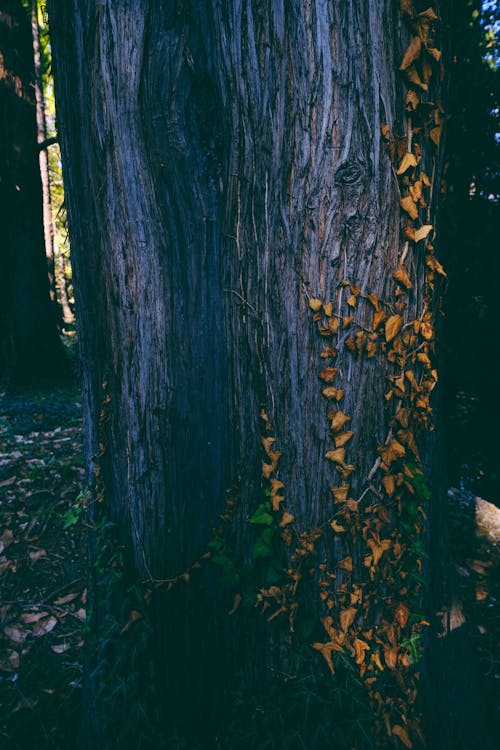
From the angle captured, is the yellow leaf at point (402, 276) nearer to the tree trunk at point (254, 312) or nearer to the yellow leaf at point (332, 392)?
the tree trunk at point (254, 312)

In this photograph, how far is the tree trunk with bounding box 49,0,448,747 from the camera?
4.84 feet

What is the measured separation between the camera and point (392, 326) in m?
1.59

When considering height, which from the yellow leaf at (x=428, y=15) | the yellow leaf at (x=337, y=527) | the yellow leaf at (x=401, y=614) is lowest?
the yellow leaf at (x=401, y=614)

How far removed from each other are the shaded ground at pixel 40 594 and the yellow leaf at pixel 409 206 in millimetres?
1926

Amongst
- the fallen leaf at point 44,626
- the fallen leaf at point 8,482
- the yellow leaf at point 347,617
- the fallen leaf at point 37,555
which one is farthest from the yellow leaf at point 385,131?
the fallen leaf at point 8,482

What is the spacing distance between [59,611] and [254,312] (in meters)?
2.65

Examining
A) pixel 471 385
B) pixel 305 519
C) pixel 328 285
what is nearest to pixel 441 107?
pixel 328 285

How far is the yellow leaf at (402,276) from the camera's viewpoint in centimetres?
157

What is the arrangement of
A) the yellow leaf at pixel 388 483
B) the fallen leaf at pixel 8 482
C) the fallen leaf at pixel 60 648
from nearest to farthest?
the yellow leaf at pixel 388 483, the fallen leaf at pixel 60 648, the fallen leaf at pixel 8 482

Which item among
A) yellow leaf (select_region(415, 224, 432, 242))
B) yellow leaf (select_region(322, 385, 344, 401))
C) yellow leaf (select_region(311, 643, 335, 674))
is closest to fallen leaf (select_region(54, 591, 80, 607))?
yellow leaf (select_region(311, 643, 335, 674))

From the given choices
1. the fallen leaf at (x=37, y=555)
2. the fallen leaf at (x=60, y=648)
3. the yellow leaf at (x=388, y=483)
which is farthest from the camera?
the fallen leaf at (x=37, y=555)

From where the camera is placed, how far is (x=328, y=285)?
1539 millimetres

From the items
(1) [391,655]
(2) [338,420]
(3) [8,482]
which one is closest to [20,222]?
(3) [8,482]

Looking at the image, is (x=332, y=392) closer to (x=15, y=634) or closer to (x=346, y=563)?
(x=346, y=563)
